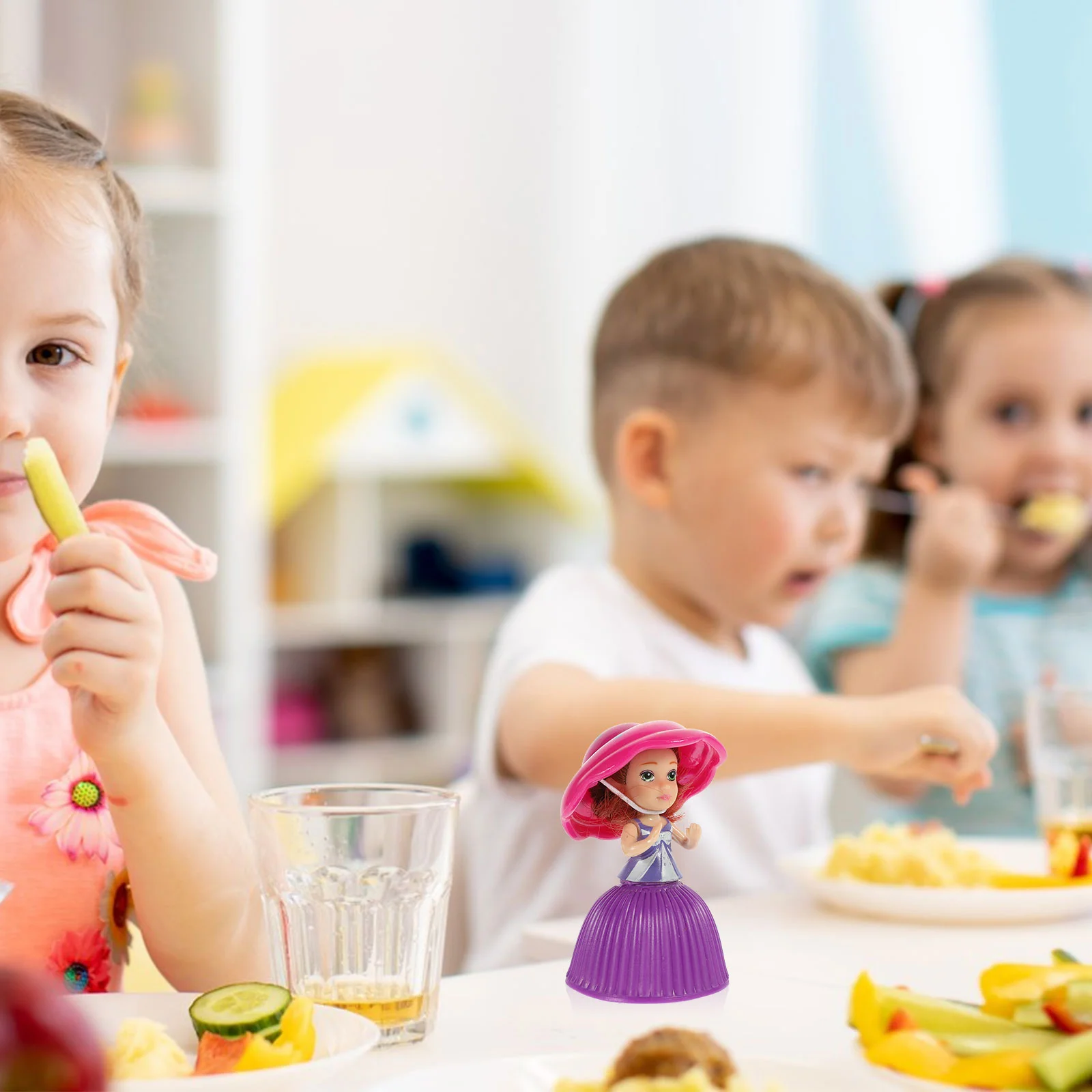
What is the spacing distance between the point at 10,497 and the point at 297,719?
2663mm

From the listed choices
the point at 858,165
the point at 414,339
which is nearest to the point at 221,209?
the point at 414,339

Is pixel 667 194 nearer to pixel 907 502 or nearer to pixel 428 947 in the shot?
pixel 907 502

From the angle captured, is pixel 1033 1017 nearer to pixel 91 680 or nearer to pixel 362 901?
pixel 362 901

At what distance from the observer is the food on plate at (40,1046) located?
0.35 m

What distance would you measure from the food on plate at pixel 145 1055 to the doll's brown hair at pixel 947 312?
1.37 meters

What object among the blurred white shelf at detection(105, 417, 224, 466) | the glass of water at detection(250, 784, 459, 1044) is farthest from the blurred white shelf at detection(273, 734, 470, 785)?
the glass of water at detection(250, 784, 459, 1044)

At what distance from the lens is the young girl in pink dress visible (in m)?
0.73

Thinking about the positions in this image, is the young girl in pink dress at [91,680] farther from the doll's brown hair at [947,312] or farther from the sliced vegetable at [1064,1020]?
the doll's brown hair at [947,312]

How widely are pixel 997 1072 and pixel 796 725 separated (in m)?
0.45

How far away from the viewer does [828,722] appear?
102 centimetres

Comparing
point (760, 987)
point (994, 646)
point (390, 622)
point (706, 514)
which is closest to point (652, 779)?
point (760, 987)

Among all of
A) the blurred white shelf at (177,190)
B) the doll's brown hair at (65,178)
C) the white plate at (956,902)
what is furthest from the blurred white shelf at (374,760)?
the doll's brown hair at (65,178)

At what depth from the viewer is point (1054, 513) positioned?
171 centimetres

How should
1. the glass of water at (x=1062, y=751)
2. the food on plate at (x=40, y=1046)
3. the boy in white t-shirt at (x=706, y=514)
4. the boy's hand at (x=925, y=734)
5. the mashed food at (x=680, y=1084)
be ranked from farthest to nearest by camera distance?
the boy in white t-shirt at (x=706, y=514), the glass of water at (x=1062, y=751), the boy's hand at (x=925, y=734), the mashed food at (x=680, y=1084), the food on plate at (x=40, y=1046)
